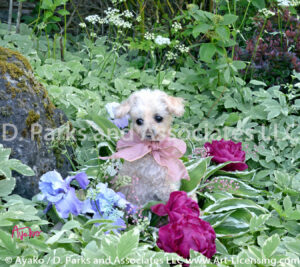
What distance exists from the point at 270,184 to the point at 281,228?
0.55 meters

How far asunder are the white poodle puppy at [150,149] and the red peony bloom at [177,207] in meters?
0.16

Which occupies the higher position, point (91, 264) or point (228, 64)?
point (228, 64)

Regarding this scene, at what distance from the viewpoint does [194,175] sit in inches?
113

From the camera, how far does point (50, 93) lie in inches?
134

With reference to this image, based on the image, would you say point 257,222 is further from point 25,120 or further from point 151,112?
point 25,120

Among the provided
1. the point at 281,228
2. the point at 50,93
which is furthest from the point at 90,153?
the point at 281,228

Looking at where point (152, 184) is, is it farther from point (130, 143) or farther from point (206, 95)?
point (206, 95)

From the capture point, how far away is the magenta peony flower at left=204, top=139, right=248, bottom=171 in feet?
10.3

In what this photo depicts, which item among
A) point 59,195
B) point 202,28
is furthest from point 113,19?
point 59,195

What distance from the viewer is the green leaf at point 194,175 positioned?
9.18 feet

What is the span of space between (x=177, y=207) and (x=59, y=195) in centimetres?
63

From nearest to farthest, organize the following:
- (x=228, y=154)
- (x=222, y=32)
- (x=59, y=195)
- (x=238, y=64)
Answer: (x=59, y=195) < (x=228, y=154) < (x=222, y=32) < (x=238, y=64)
